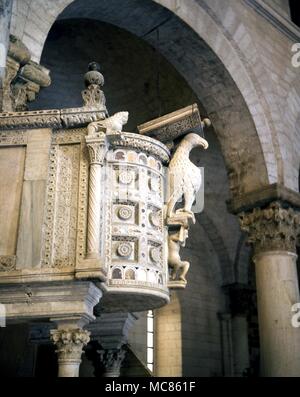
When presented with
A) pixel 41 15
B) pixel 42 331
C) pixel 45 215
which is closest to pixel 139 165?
pixel 45 215

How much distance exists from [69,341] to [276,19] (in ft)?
24.1

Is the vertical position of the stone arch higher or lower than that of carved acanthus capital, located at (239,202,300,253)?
higher

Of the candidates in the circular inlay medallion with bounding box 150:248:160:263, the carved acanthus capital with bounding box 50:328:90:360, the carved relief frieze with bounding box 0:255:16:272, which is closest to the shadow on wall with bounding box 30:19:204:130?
the circular inlay medallion with bounding box 150:248:160:263

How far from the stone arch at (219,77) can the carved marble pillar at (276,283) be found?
1.76ft

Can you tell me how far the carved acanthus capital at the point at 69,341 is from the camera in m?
3.15

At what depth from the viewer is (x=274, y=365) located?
272 inches

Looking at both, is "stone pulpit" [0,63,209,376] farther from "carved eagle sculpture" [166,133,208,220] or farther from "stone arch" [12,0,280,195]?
"stone arch" [12,0,280,195]

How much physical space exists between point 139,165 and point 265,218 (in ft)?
14.4

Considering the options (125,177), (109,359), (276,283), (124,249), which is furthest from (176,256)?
(276,283)

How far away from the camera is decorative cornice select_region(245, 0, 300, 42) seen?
8.48 m

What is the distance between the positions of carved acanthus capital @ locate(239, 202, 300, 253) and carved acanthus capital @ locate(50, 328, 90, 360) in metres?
4.87

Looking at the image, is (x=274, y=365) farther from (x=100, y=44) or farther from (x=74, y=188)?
(x=100, y=44)

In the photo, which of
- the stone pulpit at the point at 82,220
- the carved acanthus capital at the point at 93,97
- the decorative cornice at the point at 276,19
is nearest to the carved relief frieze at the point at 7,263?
the stone pulpit at the point at 82,220

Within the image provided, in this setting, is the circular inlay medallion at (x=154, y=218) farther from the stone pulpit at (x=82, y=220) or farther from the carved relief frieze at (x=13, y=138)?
the carved relief frieze at (x=13, y=138)
